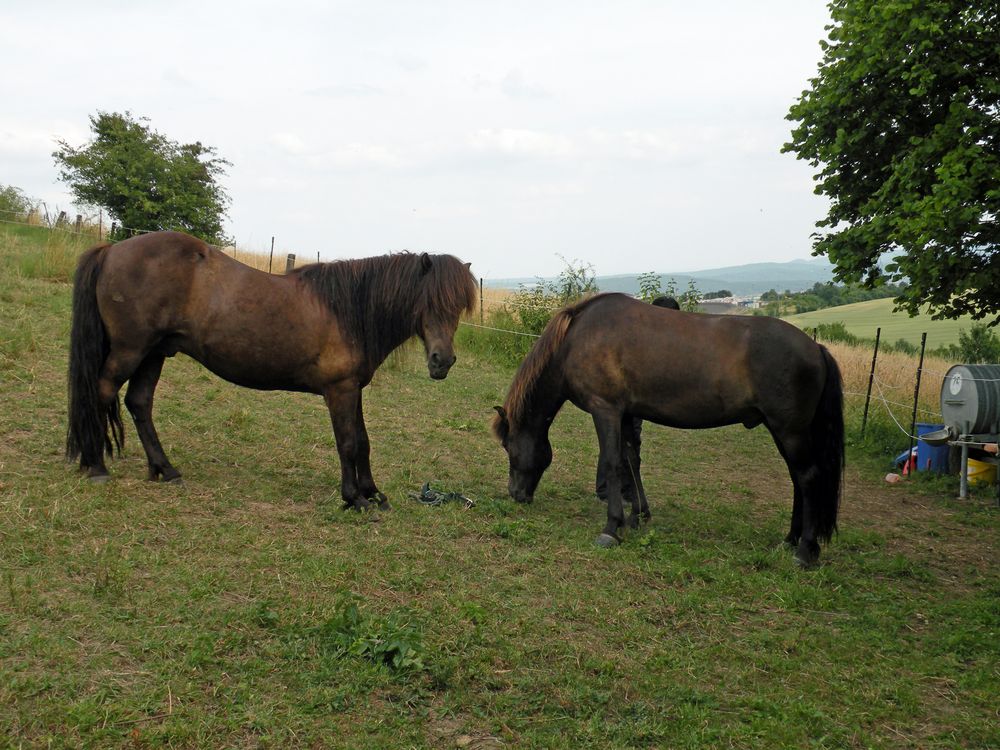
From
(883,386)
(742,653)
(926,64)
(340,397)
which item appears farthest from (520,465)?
(883,386)

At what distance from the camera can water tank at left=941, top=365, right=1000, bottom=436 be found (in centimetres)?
907

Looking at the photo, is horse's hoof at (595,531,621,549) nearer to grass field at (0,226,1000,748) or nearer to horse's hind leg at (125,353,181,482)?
grass field at (0,226,1000,748)

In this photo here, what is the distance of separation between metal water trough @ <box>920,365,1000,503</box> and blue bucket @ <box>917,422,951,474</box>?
53 cm

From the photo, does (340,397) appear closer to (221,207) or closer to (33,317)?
(33,317)

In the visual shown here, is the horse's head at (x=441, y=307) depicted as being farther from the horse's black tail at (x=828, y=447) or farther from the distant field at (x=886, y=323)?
the distant field at (x=886, y=323)

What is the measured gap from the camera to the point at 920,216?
8008mm

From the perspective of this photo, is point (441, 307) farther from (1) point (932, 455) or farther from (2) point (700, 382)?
(1) point (932, 455)

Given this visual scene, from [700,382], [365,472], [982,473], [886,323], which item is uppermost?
[886,323]

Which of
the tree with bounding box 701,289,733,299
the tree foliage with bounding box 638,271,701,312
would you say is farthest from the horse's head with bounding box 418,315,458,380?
the tree with bounding box 701,289,733,299

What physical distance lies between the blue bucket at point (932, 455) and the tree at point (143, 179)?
18.9 meters

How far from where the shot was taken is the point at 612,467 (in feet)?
21.1

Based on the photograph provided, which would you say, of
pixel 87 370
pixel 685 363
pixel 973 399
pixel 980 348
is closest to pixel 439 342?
pixel 685 363

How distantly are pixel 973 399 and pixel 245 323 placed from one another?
323 inches

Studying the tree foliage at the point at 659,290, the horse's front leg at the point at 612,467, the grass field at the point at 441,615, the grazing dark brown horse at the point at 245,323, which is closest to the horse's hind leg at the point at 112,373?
the grazing dark brown horse at the point at 245,323
